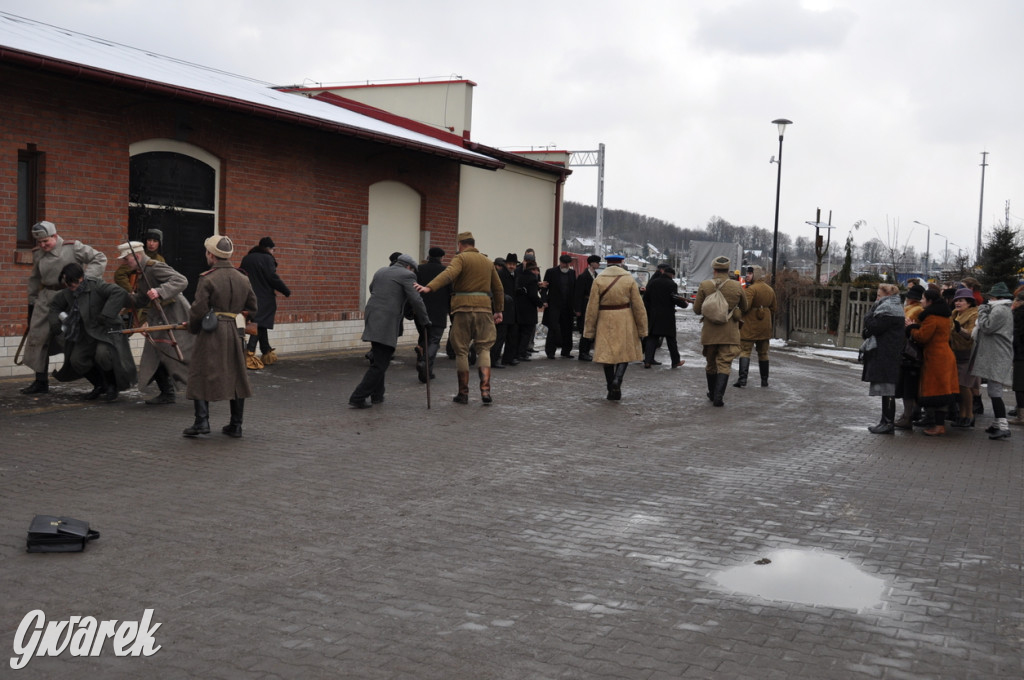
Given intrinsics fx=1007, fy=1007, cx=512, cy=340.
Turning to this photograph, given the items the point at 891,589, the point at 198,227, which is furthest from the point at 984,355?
the point at 198,227

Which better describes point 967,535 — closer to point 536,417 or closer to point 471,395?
point 536,417

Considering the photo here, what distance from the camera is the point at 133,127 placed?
1427cm

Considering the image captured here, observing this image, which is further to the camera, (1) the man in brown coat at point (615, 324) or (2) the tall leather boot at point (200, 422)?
(1) the man in brown coat at point (615, 324)

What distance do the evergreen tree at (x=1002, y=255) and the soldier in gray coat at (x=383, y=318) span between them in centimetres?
2637

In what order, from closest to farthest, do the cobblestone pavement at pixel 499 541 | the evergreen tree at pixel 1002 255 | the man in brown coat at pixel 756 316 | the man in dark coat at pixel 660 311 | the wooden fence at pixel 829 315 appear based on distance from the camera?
the cobblestone pavement at pixel 499 541 < the man in brown coat at pixel 756 316 < the man in dark coat at pixel 660 311 < the wooden fence at pixel 829 315 < the evergreen tree at pixel 1002 255

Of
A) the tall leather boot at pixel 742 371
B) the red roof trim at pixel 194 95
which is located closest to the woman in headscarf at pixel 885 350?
the tall leather boot at pixel 742 371

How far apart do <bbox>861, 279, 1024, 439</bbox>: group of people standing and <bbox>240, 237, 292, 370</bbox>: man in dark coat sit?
824 cm

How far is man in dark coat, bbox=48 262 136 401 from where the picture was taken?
10.8 m

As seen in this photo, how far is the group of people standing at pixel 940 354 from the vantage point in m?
11.3

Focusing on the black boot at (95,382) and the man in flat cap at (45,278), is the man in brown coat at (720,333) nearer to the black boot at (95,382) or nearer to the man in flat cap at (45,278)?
the black boot at (95,382)

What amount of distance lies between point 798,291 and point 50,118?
20.7 metres

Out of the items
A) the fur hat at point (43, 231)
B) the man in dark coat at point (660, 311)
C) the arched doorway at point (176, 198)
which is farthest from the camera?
the man in dark coat at point (660, 311)

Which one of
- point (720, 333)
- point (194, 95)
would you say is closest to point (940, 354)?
point (720, 333)

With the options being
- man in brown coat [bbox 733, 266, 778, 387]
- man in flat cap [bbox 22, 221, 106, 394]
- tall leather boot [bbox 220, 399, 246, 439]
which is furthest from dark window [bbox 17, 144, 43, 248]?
man in brown coat [bbox 733, 266, 778, 387]
